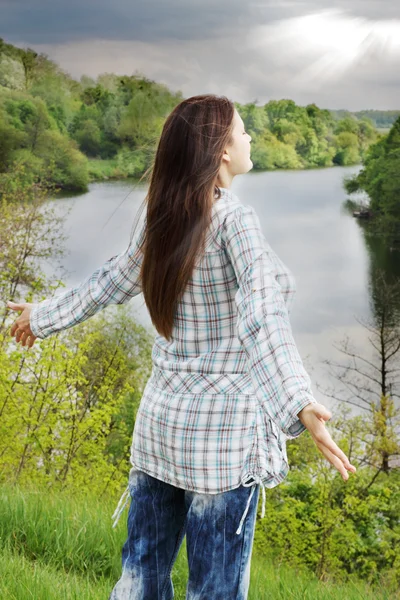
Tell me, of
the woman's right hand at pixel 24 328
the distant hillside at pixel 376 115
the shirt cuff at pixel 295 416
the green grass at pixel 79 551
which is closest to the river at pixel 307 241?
the distant hillside at pixel 376 115

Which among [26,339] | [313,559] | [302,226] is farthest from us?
[302,226]

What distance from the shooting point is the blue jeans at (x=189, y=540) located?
112cm

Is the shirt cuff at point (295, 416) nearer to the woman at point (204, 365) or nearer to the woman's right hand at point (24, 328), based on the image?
the woman at point (204, 365)

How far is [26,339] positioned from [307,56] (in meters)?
32.4

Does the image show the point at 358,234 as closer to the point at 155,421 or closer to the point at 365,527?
the point at 365,527

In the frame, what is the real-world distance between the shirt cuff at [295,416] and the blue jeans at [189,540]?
20 centimetres

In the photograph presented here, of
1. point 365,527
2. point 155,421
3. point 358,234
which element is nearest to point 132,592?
point 155,421

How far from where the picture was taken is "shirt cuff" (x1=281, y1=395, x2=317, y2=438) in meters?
0.95

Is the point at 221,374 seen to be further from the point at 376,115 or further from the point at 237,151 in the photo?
the point at 376,115

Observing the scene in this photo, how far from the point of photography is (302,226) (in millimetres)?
31938

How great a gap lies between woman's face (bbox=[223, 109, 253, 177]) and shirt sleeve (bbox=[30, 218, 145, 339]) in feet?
0.64

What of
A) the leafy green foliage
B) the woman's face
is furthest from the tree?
the woman's face

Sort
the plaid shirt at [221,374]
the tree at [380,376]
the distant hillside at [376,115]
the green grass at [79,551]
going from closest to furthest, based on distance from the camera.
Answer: the plaid shirt at [221,374], the green grass at [79,551], the tree at [380,376], the distant hillside at [376,115]

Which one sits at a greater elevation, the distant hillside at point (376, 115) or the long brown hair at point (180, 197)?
the distant hillside at point (376, 115)
